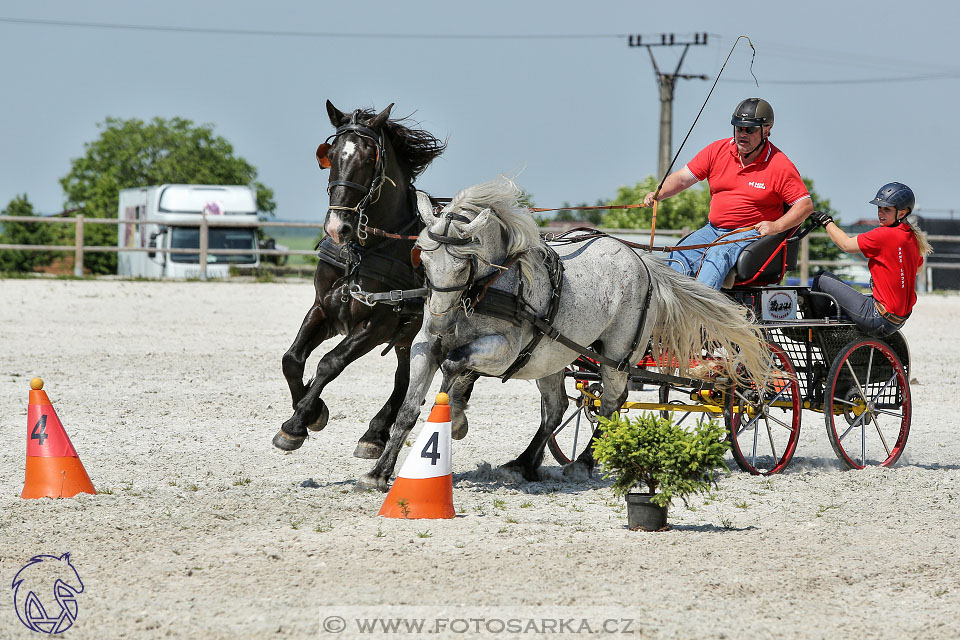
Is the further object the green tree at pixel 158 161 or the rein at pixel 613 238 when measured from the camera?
the green tree at pixel 158 161

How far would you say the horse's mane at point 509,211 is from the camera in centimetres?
580

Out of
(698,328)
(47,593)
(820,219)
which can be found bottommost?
(47,593)

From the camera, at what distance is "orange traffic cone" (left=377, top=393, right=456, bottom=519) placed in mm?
5488

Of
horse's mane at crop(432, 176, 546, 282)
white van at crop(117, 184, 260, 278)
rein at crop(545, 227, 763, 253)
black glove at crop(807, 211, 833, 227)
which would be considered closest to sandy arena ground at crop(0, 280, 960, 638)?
horse's mane at crop(432, 176, 546, 282)

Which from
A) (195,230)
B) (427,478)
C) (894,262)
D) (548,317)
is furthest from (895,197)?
(195,230)

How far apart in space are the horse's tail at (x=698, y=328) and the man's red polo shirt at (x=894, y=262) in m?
0.93

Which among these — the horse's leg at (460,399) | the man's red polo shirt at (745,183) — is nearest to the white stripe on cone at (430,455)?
the horse's leg at (460,399)

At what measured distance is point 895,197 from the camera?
7098 millimetres

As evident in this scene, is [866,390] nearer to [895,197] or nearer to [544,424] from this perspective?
[895,197]

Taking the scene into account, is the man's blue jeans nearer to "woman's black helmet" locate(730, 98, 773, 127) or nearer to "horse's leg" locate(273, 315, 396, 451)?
"woman's black helmet" locate(730, 98, 773, 127)

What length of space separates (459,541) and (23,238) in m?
32.0

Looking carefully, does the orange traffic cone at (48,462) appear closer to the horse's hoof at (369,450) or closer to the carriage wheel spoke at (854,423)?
the horse's hoof at (369,450)

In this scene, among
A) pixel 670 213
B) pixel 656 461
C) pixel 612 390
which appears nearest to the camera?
pixel 656 461

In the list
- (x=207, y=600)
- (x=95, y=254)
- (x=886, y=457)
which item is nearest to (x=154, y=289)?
(x=95, y=254)
